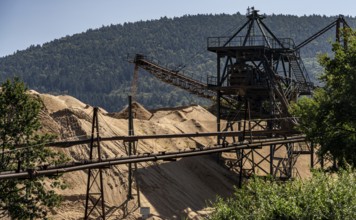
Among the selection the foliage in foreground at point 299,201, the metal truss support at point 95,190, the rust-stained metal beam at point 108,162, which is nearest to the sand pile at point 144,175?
the metal truss support at point 95,190

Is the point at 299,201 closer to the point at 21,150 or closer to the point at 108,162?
the point at 108,162

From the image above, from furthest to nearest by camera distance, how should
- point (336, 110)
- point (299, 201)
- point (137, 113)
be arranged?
point (137, 113) → point (336, 110) → point (299, 201)

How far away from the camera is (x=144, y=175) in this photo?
43312mm

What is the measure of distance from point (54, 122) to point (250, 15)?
1673cm

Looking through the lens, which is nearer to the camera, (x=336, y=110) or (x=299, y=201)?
(x=299, y=201)

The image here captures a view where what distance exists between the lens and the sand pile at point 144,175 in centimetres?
3884

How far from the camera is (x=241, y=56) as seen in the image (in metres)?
49.8

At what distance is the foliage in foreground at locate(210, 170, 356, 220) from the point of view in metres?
24.9

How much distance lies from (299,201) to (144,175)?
1837cm

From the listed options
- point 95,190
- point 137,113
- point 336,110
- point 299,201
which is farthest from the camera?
point 137,113

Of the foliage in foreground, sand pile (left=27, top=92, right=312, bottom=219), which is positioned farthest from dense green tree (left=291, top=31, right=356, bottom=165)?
sand pile (left=27, top=92, right=312, bottom=219)

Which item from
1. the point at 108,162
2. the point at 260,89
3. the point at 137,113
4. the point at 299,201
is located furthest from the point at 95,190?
the point at 137,113

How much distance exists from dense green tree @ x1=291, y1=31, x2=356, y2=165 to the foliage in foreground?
234 inches

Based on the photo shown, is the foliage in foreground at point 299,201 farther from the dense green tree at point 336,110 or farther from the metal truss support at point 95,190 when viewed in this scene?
the dense green tree at point 336,110
